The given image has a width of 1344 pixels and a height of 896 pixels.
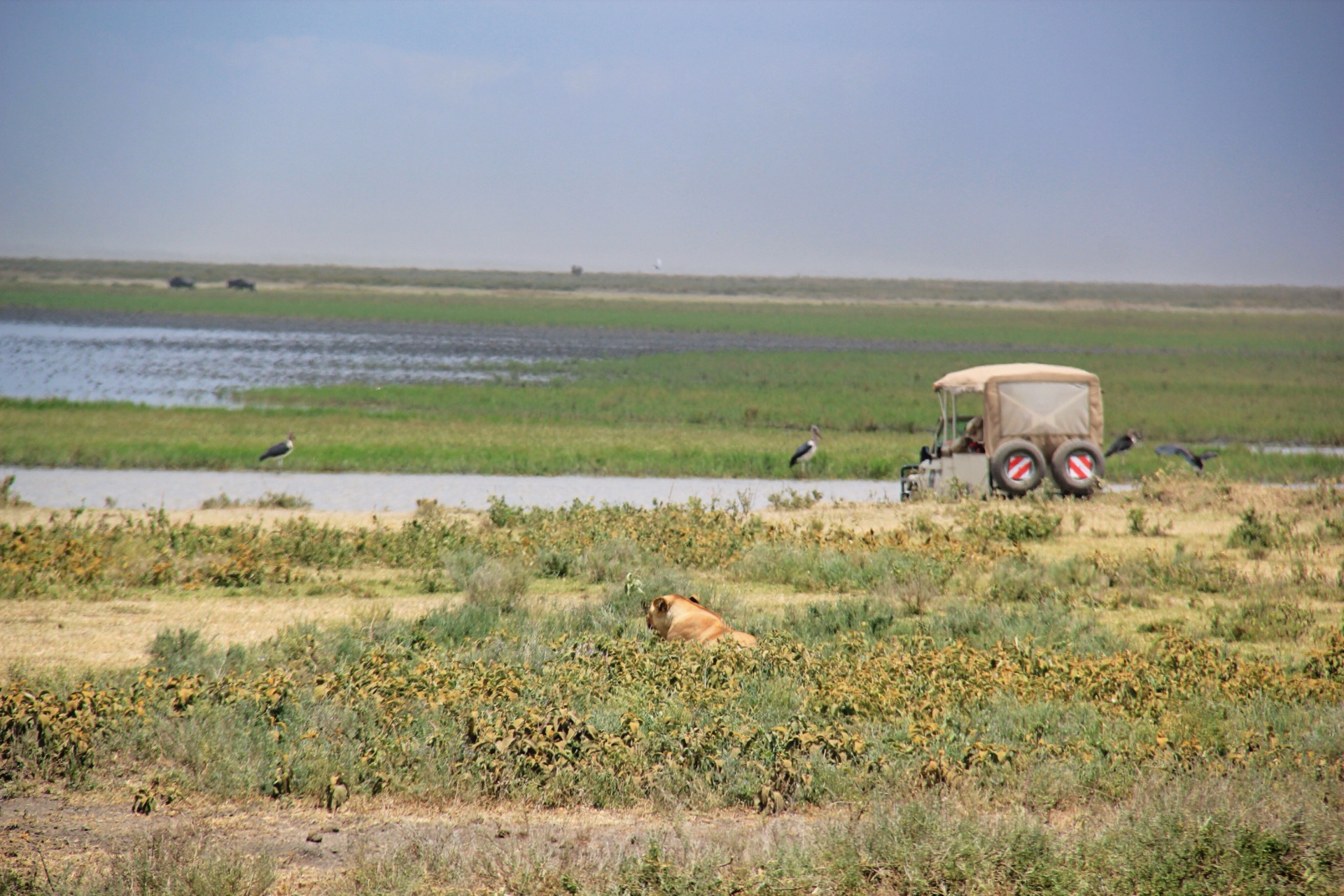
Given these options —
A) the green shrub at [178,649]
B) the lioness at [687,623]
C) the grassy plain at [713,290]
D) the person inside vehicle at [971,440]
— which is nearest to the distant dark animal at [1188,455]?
the person inside vehicle at [971,440]

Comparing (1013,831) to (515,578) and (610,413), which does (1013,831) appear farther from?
(610,413)

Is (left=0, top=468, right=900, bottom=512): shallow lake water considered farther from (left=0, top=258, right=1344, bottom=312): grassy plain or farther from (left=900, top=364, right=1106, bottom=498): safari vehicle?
(left=0, top=258, right=1344, bottom=312): grassy plain

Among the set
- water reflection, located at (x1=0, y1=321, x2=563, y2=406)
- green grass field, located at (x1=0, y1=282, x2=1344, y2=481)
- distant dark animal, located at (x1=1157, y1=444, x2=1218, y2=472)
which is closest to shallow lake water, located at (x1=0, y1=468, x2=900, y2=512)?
green grass field, located at (x1=0, y1=282, x2=1344, y2=481)

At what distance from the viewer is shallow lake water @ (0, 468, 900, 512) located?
20359 mm

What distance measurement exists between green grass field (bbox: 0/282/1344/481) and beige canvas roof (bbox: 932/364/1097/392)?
6.06m

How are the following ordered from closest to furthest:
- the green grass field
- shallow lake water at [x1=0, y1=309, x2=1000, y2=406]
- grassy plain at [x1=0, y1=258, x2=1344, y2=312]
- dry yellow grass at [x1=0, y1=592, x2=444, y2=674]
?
1. dry yellow grass at [x1=0, y1=592, x2=444, y2=674]
2. the green grass field
3. shallow lake water at [x1=0, y1=309, x2=1000, y2=406]
4. grassy plain at [x1=0, y1=258, x2=1344, y2=312]

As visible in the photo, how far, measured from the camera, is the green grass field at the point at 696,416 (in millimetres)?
25859

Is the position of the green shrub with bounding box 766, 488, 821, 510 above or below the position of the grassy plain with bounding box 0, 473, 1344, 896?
below

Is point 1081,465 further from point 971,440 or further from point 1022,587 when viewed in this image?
point 1022,587

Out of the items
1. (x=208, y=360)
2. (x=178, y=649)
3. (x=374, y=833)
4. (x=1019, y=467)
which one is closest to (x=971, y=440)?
(x=1019, y=467)

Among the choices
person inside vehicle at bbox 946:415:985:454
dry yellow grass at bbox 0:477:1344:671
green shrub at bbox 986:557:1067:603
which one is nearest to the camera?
dry yellow grass at bbox 0:477:1344:671

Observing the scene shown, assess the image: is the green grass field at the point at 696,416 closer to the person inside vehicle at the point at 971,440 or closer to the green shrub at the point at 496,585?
the person inside vehicle at the point at 971,440

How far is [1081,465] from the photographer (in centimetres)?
1894

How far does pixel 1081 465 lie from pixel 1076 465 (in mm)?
119
